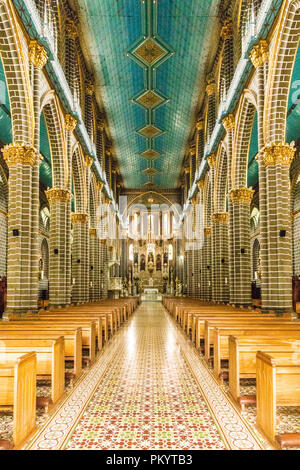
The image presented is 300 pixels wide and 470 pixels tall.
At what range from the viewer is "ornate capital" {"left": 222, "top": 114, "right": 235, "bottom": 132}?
1672cm


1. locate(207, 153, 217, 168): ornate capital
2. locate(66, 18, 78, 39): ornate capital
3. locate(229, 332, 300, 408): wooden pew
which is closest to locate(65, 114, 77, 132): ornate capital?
locate(66, 18, 78, 39): ornate capital

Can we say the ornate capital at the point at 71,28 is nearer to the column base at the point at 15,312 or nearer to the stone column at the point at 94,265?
the stone column at the point at 94,265

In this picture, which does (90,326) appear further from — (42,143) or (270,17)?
(42,143)

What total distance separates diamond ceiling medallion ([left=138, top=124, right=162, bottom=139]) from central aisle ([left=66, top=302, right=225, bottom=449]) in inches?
930

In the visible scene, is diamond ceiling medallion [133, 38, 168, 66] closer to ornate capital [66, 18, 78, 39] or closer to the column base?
ornate capital [66, 18, 78, 39]

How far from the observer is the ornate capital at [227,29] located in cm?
1716

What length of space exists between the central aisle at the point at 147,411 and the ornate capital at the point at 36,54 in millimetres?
9094

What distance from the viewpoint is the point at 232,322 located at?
794 centimetres

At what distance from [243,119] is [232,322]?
33.6 ft

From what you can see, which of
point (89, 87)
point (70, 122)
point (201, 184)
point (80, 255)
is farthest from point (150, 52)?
point (80, 255)

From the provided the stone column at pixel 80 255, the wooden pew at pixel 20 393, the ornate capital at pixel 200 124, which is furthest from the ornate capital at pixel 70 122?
the wooden pew at pixel 20 393

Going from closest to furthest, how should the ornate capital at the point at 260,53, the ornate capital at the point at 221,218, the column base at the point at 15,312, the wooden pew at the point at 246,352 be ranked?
the wooden pew at the point at 246,352 → the column base at the point at 15,312 → the ornate capital at the point at 260,53 → the ornate capital at the point at 221,218

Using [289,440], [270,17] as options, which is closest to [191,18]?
[270,17]

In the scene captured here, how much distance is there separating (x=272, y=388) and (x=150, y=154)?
32.0m
